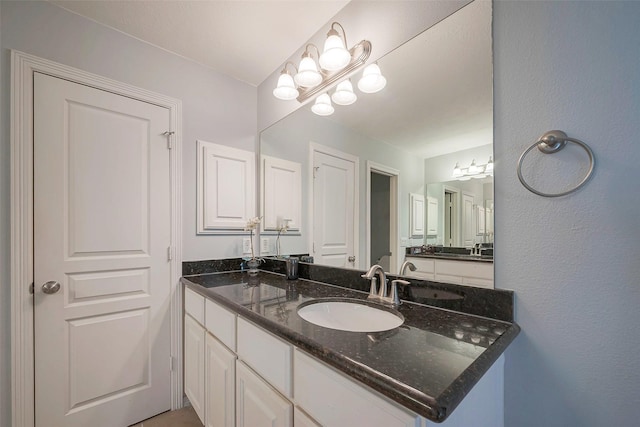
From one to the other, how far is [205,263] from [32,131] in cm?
114

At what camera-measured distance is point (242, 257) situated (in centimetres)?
204

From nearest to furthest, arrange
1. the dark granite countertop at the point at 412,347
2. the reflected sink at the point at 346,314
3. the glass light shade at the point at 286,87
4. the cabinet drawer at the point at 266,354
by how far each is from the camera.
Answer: the dark granite countertop at the point at 412,347 → the cabinet drawer at the point at 266,354 → the reflected sink at the point at 346,314 → the glass light shade at the point at 286,87

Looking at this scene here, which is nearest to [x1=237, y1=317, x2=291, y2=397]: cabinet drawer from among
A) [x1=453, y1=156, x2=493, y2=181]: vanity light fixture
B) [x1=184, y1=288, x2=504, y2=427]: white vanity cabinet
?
[x1=184, y1=288, x2=504, y2=427]: white vanity cabinet

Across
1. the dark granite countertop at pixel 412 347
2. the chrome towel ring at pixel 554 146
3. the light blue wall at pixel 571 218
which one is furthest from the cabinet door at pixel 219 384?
the chrome towel ring at pixel 554 146

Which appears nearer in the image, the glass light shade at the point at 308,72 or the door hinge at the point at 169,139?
the glass light shade at the point at 308,72

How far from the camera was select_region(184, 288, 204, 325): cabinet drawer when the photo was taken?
1.50m

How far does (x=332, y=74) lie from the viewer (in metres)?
1.48

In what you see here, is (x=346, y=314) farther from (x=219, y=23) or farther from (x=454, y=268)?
(x=219, y=23)

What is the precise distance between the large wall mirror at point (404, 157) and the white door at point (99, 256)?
913mm

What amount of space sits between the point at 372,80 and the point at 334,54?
0.23m

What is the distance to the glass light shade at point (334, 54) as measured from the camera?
1284 millimetres

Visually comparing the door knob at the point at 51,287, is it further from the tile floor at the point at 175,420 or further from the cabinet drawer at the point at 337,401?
the cabinet drawer at the point at 337,401

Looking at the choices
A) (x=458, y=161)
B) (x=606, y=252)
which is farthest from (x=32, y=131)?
(x=606, y=252)

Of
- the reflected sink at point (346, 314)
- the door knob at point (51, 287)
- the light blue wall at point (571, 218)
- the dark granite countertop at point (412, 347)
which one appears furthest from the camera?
the door knob at point (51, 287)
